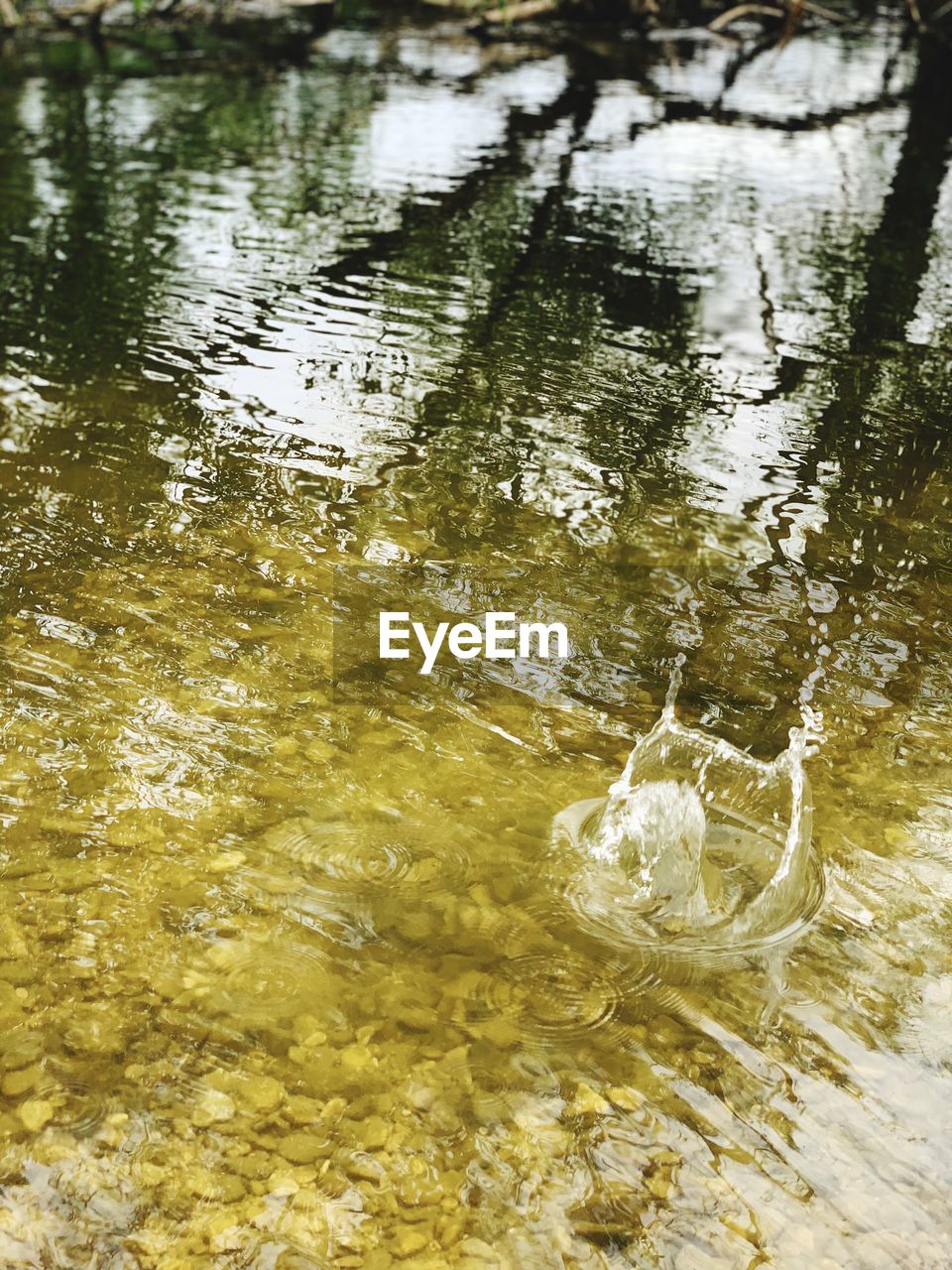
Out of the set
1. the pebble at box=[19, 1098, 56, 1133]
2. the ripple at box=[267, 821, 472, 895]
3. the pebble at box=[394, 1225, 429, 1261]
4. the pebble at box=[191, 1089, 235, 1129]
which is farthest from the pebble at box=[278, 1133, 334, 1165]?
the ripple at box=[267, 821, 472, 895]

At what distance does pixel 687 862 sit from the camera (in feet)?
12.8

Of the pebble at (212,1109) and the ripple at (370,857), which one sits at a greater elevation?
the ripple at (370,857)

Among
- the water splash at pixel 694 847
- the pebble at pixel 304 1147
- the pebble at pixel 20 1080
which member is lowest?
the pebble at pixel 20 1080

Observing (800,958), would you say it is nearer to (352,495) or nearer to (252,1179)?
(252,1179)

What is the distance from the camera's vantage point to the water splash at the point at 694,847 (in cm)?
370

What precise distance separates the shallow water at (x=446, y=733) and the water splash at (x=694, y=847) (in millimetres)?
115

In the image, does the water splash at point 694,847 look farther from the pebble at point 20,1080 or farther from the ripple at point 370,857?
the pebble at point 20,1080

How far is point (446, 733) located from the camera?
14.7ft

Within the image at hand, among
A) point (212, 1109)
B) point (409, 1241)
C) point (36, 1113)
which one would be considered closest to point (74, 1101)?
point (36, 1113)

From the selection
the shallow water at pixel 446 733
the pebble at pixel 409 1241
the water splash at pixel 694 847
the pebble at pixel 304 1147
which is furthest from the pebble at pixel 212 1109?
the water splash at pixel 694 847

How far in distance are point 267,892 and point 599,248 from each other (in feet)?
27.5

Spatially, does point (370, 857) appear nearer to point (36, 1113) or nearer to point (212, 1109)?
point (212, 1109)

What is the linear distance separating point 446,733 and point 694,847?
3.62 ft

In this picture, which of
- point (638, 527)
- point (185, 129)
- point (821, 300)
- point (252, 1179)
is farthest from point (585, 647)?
point (185, 129)
